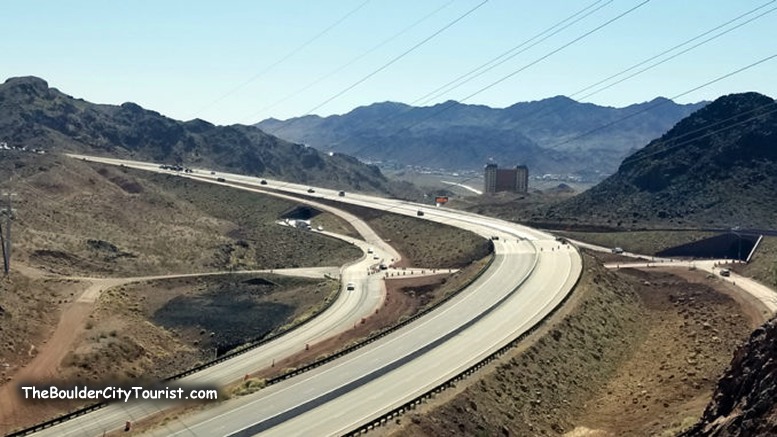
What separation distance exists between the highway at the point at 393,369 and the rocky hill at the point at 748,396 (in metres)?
17.5

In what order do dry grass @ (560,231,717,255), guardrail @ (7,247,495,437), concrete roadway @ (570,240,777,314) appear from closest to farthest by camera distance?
guardrail @ (7,247,495,437)
concrete roadway @ (570,240,777,314)
dry grass @ (560,231,717,255)

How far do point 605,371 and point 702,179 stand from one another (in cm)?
11331

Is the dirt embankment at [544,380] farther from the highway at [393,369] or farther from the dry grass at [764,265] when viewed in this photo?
the dry grass at [764,265]

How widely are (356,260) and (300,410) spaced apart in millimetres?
68070

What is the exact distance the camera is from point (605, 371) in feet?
199

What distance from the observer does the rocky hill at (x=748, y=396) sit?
31344mm

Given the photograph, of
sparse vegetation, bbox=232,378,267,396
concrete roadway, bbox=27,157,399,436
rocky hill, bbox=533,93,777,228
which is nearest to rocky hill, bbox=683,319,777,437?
sparse vegetation, bbox=232,378,267,396

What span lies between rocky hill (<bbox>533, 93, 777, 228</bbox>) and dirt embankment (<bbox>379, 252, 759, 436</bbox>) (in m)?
63.5

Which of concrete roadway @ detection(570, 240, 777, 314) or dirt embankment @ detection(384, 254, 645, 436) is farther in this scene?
concrete roadway @ detection(570, 240, 777, 314)

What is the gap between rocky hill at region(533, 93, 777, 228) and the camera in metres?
145

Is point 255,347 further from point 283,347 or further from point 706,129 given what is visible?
point 706,129

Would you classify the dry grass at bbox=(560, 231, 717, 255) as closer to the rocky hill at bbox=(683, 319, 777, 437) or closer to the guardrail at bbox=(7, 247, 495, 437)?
the guardrail at bbox=(7, 247, 495, 437)

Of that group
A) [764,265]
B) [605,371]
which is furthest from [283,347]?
[764,265]

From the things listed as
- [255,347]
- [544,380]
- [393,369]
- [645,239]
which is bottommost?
[544,380]
